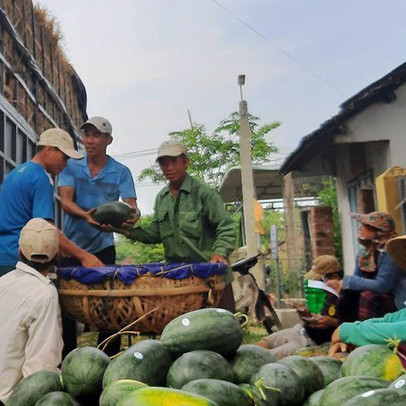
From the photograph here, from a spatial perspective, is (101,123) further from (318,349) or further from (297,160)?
(297,160)

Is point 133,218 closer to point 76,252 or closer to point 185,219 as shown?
point 185,219

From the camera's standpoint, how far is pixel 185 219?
4.28m

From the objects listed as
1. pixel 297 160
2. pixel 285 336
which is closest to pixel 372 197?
pixel 297 160

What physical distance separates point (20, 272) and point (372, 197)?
22.2ft

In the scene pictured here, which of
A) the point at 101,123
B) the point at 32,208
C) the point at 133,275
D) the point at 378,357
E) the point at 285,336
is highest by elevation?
the point at 101,123

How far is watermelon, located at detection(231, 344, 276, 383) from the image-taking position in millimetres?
1882

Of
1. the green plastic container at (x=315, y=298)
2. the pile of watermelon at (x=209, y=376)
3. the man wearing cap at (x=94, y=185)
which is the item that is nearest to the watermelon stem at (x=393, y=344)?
the pile of watermelon at (x=209, y=376)

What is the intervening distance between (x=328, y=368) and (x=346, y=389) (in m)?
0.47

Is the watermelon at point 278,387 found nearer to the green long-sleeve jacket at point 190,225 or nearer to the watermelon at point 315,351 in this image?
the green long-sleeve jacket at point 190,225

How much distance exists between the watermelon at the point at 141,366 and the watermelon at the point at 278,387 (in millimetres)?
314

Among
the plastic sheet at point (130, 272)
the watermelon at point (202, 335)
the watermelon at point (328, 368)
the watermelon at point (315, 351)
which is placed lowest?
the watermelon at point (315, 351)

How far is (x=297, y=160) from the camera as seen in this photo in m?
8.35

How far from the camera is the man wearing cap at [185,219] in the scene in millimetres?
4195

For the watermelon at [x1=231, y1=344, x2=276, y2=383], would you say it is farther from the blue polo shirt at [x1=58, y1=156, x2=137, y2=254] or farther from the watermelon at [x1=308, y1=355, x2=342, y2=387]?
the blue polo shirt at [x1=58, y1=156, x2=137, y2=254]
